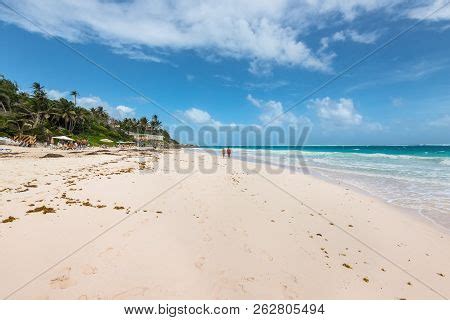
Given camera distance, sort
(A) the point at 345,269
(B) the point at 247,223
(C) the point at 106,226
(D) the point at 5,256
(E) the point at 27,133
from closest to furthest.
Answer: (D) the point at 5,256
(A) the point at 345,269
(C) the point at 106,226
(B) the point at 247,223
(E) the point at 27,133

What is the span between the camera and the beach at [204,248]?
16.5 ft

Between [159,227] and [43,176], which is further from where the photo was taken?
[43,176]

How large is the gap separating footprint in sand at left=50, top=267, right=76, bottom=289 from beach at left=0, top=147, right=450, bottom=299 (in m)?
0.02

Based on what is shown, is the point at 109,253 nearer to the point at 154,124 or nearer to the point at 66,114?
the point at 66,114

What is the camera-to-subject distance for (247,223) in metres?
8.95

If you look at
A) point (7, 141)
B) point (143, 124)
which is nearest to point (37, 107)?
point (7, 141)

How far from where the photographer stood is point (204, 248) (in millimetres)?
6777

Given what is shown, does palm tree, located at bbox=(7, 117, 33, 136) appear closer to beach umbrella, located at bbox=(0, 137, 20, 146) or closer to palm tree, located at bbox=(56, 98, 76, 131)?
beach umbrella, located at bbox=(0, 137, 20, 146)

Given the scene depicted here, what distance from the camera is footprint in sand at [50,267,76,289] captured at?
4.68 meters

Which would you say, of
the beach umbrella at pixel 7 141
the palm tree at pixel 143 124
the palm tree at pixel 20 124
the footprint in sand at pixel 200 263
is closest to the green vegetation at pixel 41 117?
the palm tree at pixel 20 124

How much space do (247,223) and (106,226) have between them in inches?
182

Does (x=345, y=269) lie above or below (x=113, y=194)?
below
